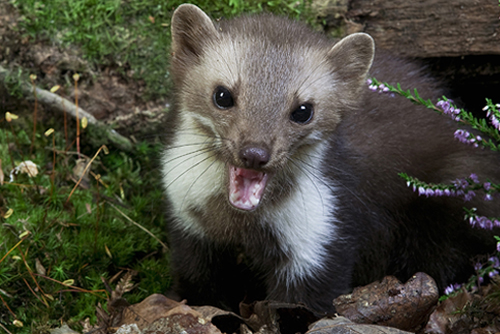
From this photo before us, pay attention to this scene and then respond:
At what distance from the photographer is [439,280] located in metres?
4.48

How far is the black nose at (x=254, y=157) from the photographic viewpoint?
3.07 m

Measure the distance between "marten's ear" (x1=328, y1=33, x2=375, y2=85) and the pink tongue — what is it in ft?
2.76

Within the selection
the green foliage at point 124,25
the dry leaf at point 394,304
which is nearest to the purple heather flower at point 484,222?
the dry leaf at point 394,304

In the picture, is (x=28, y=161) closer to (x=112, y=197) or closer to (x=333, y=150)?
(x=112, y=197)

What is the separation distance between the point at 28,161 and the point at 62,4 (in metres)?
1.28

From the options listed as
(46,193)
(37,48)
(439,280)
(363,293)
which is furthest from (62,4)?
(439,280)

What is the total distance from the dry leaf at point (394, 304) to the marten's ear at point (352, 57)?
1.28 metres

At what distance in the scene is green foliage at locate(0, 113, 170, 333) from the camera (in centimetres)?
395

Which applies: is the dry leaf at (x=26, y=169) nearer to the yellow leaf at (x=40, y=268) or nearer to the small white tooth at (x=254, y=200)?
the yellow leaf at (x=40, y=268)

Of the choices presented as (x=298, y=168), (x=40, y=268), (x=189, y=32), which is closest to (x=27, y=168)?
(x=40, y=268)

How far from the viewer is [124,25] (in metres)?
4.93

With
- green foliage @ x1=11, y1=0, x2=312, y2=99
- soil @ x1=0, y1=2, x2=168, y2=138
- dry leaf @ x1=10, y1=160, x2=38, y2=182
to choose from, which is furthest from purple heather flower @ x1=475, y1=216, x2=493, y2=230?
dry leaf @ x1=10, y1=160, x2=38, y2=182

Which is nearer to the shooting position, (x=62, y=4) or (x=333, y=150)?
(x=333, y=150)

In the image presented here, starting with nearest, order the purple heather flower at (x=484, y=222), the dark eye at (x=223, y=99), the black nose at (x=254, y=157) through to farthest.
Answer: the black nose at (x=254, y=157), the dark eye at (x=223, y=99), the purple heather flower at (x=484, y=222)
